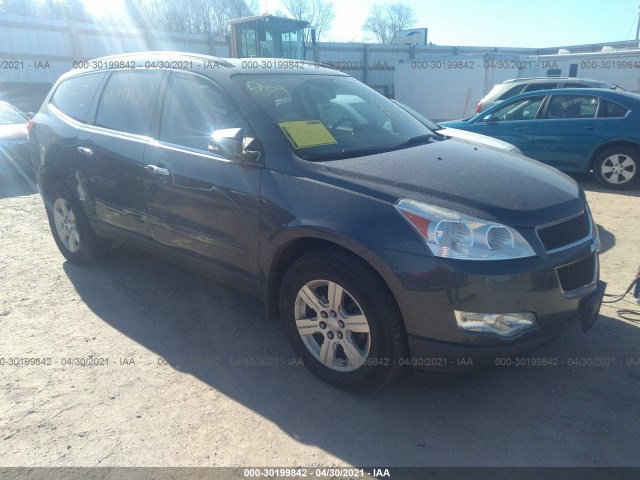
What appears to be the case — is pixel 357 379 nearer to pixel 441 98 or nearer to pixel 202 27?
pixel 441 98

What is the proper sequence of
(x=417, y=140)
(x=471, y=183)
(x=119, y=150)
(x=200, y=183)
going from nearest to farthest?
(x=471, y=183) → (x=200, y=183) → (x=417, y=140) → (x=119, y=150)

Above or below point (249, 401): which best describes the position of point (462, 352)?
above

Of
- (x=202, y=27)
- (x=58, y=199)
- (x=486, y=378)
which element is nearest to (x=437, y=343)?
(x=486, y=378)

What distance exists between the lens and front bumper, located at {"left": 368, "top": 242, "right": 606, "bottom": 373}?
227 cm

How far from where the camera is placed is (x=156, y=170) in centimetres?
344

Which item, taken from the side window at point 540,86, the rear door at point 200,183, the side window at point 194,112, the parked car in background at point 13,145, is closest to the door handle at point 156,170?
the rear door at point 200,183

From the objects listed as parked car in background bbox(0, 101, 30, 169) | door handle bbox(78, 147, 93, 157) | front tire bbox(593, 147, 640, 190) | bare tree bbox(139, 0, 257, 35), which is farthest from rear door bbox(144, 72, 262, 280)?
bare tree bbox(139, 0, 257, 35)

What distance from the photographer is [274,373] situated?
301 cm

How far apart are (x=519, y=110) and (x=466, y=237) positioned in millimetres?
6627

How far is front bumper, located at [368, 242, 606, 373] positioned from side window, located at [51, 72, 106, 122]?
324 centimetres

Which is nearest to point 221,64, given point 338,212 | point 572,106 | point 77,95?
point 338,212

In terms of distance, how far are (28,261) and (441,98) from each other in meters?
15.3

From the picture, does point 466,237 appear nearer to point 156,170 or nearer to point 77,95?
point 156,170

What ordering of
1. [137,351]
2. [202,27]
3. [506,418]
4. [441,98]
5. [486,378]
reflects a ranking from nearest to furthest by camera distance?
1. [506,418]
2. [486,378]
3. [137,351]
4. [441,98]
5. [202,27]
